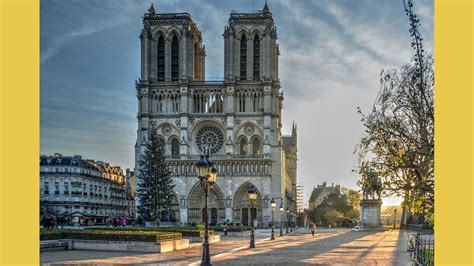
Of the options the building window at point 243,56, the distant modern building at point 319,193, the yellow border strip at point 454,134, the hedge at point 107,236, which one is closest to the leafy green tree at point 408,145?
the yellow border strip at point 454,134

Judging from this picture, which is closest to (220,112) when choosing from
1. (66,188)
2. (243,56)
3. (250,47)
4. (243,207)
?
(243,56)

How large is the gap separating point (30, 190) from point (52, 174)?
78611 mm

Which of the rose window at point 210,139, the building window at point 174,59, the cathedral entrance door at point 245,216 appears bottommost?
the cathedral entrance door at point 245,216

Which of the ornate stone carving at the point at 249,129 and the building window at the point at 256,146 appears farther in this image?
the building window at the point at 256,146

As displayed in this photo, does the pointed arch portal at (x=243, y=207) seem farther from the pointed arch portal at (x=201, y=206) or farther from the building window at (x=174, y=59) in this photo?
the building window at (x=174, y=59)

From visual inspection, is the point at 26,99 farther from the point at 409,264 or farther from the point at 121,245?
the point at 121,245

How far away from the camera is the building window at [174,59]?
76812mm

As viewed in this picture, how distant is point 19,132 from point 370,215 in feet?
172

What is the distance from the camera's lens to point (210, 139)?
75.9m

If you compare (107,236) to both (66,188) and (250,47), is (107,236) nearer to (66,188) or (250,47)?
(250,47)

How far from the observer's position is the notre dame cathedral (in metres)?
73.1

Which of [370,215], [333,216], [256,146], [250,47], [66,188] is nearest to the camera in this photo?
[370,215]

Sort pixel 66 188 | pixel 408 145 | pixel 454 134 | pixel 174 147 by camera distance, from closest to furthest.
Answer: pixel 454 134 → pixel 408 145 → pixel 174 147 → pixel 66 188

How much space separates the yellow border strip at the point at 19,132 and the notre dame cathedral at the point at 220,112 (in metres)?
66.9
